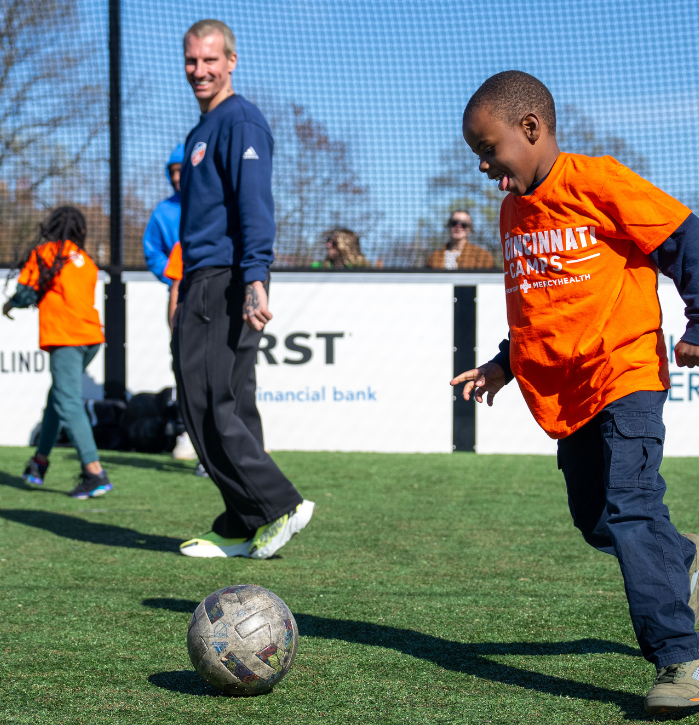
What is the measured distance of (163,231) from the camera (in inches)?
275

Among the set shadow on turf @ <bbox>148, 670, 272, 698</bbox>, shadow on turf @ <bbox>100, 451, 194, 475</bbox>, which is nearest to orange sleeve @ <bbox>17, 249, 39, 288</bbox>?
shadow on turf @ <bbox>100, 451, 194, 475</bbox>

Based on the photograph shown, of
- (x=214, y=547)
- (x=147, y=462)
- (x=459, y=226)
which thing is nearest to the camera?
(x=214, y=547)

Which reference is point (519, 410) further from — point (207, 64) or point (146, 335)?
point (207, 64)

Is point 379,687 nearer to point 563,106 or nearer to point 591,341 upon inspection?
point 591,341

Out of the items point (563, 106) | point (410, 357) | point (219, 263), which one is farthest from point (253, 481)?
point (563, 106)

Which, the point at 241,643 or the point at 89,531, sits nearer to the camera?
the point at 241,643

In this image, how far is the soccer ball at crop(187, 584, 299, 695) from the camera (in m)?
2.33

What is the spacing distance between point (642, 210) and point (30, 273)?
16.0 feet

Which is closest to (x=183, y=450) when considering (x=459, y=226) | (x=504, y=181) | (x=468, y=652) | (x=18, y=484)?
(x=18, y=484)

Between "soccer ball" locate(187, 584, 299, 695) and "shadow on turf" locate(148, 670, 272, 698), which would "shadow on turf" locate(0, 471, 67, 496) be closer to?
"shadow on turf" locate(148, 670, 272, 698)

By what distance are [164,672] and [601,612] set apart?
1.62 m

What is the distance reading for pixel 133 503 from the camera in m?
5.65

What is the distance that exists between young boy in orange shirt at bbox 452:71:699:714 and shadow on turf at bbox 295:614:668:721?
221mm

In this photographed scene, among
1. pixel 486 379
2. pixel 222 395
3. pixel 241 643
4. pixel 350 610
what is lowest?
pixel 350 610
